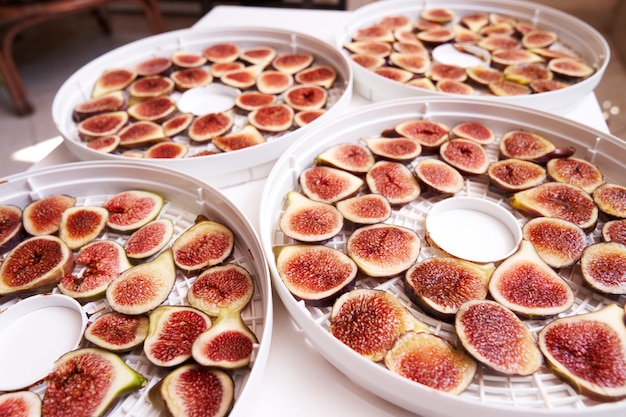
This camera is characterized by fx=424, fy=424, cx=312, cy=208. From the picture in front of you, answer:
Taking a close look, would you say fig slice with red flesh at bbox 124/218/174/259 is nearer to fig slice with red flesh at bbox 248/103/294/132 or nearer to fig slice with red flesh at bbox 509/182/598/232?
fig slice with red flesh at bbox 248/103/294/132

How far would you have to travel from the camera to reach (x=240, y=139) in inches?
A: 63.4

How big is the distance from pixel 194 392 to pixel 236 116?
120cm

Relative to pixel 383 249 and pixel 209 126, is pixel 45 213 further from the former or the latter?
pixel 383 249

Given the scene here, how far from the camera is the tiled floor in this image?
339cm

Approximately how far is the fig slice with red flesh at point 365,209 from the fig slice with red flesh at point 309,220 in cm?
3

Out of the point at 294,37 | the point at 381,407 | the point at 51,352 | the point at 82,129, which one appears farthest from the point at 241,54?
the point at 381,407

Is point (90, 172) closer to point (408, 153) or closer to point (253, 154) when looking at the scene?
point (253, 154)

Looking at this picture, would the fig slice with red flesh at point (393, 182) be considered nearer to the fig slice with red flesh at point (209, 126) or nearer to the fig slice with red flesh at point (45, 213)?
the fig slice with red flesh at point (209, 126)

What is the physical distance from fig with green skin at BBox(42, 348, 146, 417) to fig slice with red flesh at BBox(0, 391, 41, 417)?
0.07 feet

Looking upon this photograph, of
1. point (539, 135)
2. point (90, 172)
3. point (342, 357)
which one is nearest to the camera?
point (342, 357)

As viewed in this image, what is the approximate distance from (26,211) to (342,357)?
1.15 metres

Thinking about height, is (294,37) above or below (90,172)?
above

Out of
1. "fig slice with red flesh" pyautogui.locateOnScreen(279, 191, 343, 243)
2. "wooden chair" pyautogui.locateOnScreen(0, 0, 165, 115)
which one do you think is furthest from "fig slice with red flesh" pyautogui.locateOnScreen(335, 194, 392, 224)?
"wooden chair" pyautogui.locateOnScreen(0, 0, 165, 115)

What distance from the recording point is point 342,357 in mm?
904
